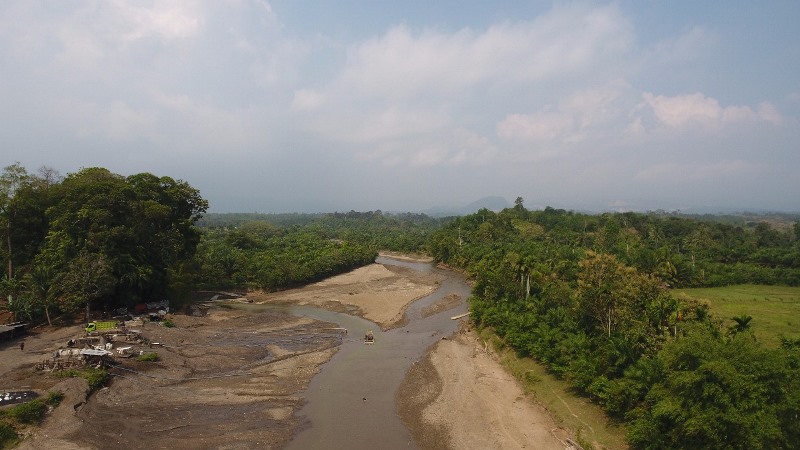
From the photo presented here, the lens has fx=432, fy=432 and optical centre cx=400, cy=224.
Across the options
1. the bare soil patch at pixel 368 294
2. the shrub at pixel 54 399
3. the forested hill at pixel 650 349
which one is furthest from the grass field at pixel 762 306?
the shrub at pixel 54 399

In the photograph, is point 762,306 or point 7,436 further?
point 762,306

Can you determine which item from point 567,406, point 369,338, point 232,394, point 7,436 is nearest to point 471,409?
point 567,406

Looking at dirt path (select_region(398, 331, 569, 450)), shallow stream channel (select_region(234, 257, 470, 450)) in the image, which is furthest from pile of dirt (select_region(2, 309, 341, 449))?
dirt path (select_region(398, 331, 569, 450))

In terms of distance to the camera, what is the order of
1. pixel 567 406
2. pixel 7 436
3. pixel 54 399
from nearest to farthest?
pixel 7 436 < pixel 54 399 < pixel 567 406

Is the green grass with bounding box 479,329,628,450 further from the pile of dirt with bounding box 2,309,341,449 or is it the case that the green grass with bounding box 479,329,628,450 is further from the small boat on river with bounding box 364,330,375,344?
the pile of dirt with bounding box 2,309,341,449

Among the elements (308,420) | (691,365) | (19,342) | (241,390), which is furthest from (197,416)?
(691,365)

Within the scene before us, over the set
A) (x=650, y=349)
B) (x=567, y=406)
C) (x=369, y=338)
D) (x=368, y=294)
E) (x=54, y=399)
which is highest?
(x=650, y=349)

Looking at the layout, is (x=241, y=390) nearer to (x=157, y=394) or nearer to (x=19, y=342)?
(x=157, y=394)

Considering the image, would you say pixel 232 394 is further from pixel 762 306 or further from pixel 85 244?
pixel 762 306
